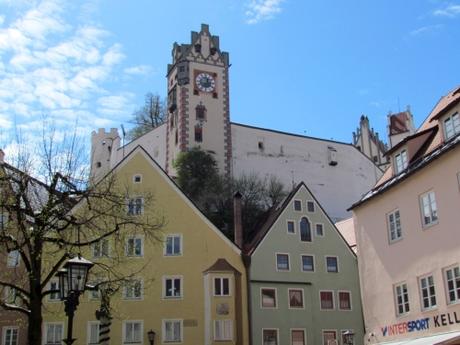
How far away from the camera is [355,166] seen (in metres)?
85.1

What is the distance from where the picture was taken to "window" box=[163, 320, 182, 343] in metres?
39.7

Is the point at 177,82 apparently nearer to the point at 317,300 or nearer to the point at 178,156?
the point at 178,156

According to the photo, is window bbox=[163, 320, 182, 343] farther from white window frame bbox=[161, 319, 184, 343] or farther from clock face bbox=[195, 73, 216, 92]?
clock face bbox=[195, 73, 216, 92]

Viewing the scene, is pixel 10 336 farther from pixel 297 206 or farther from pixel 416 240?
pixel 416 240

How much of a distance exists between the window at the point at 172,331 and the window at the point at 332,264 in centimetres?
1085

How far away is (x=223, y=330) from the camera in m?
40.1

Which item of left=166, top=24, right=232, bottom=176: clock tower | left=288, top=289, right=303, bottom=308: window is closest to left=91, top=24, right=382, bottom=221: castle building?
left=166, top=24, right=232, bottom=176: clock tower

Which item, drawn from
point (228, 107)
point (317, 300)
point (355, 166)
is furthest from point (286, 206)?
point (355, 166)

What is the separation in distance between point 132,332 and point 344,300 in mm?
13989

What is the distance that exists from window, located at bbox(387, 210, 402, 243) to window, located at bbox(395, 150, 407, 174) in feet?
6.01

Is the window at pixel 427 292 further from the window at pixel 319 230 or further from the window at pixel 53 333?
the window at pixel 53 333

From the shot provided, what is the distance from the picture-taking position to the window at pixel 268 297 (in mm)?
41969

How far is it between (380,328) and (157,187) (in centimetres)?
2000

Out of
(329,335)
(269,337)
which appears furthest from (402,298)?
(329,335)
